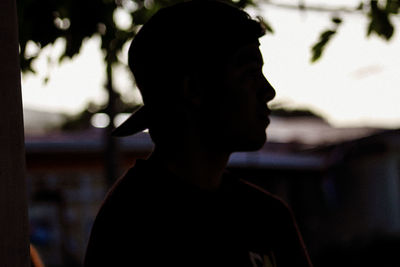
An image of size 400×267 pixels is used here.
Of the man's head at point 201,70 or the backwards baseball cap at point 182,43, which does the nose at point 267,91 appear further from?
the backwards baseball cap at point 182,43

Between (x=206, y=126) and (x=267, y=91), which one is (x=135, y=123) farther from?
(x=267, y=91)

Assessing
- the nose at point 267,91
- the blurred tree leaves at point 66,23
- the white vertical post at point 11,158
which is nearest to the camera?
the white vertical post at point 11,158

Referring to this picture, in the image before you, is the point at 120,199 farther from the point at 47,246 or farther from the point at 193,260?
the point at 47,246

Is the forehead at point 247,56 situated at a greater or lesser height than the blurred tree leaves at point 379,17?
lesser

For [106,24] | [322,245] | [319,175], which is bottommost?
[322,245]

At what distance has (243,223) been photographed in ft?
5.91

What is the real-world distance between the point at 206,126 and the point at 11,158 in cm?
56

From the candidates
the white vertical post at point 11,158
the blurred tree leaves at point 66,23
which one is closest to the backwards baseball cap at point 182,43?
the white vertical post at point 11,158

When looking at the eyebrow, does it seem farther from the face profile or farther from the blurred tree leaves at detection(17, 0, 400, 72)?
the blurred tree leaves at detection(17, 0, 400, 72)

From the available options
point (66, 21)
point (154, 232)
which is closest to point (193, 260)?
point (154, 232)

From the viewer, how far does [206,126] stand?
5.92 ft

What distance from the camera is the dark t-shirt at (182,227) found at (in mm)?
1605

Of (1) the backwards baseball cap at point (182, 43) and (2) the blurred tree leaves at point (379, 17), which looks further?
(2) the blurred tree leaves at point (379, 17)

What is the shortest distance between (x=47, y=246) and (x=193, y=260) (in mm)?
16874
